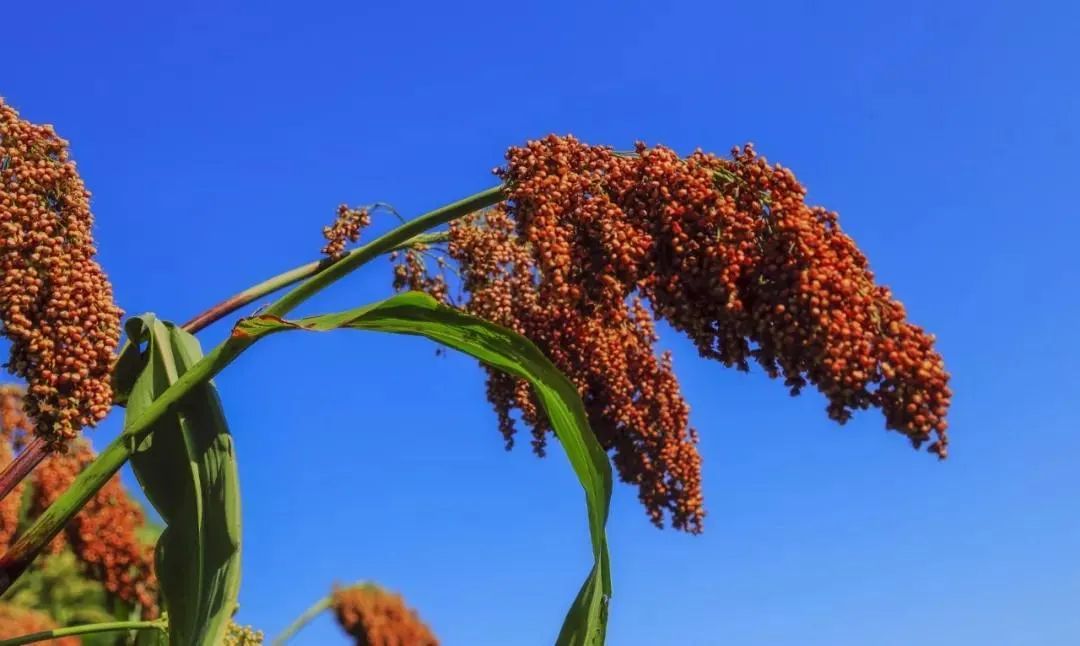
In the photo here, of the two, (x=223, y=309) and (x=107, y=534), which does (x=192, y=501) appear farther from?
(x=107, y=534)

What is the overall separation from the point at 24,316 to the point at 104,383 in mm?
246

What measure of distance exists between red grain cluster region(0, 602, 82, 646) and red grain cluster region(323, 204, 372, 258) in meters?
2.14

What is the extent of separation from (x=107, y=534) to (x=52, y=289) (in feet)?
8.39

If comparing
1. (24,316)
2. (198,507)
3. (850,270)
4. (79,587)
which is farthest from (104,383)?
(79,587)

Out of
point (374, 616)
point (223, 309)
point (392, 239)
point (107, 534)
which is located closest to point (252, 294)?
point (223, 309)

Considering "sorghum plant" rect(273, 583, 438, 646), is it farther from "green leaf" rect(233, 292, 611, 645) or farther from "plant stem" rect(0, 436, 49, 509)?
"green leaf" rect(233, 292, 611, 645)

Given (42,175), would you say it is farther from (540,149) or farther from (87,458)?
(87,458)

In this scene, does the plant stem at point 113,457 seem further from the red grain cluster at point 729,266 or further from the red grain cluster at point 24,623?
the red grain cluster at point 24,623

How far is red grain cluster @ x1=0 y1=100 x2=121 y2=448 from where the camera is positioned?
2.62 metres

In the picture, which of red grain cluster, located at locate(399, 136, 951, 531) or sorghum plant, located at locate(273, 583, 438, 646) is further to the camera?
sorghum plant, located at locate(273, 583, 438, 646)

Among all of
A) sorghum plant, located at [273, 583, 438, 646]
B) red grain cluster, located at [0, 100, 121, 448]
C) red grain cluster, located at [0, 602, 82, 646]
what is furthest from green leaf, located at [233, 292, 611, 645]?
sorghum plant, located at [273, 583, 438, 646]

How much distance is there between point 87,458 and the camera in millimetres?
4812

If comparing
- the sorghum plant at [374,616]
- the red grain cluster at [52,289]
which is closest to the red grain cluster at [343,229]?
the red grain cluster at [52,289]

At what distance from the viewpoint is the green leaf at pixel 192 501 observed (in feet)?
8.07
